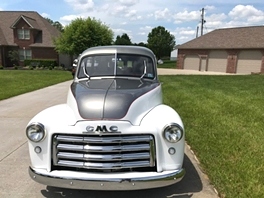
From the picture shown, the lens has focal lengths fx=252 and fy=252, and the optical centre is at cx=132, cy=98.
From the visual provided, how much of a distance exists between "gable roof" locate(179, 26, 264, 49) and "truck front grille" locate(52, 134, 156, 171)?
3047 centimetres

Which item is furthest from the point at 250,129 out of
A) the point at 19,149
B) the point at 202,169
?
the point at 19,149

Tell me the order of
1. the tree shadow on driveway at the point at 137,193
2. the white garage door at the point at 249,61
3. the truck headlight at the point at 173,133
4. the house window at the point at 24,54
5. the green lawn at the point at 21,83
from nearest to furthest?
the truck headlight at the point at 173,133, the tree shadow on driveway at the point at 137,193, the green lawn at the point at 21,83, the white garage door at the point at 249,61, the house window at the point at 24,54

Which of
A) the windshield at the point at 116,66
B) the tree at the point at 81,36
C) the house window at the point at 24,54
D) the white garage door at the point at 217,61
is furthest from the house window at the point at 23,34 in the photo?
the windshield at the point at 116,66

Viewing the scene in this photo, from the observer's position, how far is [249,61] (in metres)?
30.6

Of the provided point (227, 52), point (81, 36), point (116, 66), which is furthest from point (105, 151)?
point (227, 52)

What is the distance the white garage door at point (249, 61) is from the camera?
29.8 m

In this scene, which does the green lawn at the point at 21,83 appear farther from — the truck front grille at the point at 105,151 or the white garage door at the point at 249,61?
the white garage door at the point at 249,61

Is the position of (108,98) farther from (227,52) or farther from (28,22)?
(28,22)

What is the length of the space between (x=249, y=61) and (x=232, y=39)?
4385 millimetres

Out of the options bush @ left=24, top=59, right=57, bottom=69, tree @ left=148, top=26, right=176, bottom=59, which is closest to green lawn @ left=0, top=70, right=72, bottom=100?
bush @ left=24, top=59, right=57, bottom=69

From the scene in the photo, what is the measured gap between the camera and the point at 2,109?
820 cm

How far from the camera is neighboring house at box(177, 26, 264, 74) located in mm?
A: 30172

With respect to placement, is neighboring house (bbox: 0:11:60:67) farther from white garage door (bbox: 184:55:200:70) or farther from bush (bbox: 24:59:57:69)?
white garage door (bbox: 184:55:200:70)

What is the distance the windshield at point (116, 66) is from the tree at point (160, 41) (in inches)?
2188
